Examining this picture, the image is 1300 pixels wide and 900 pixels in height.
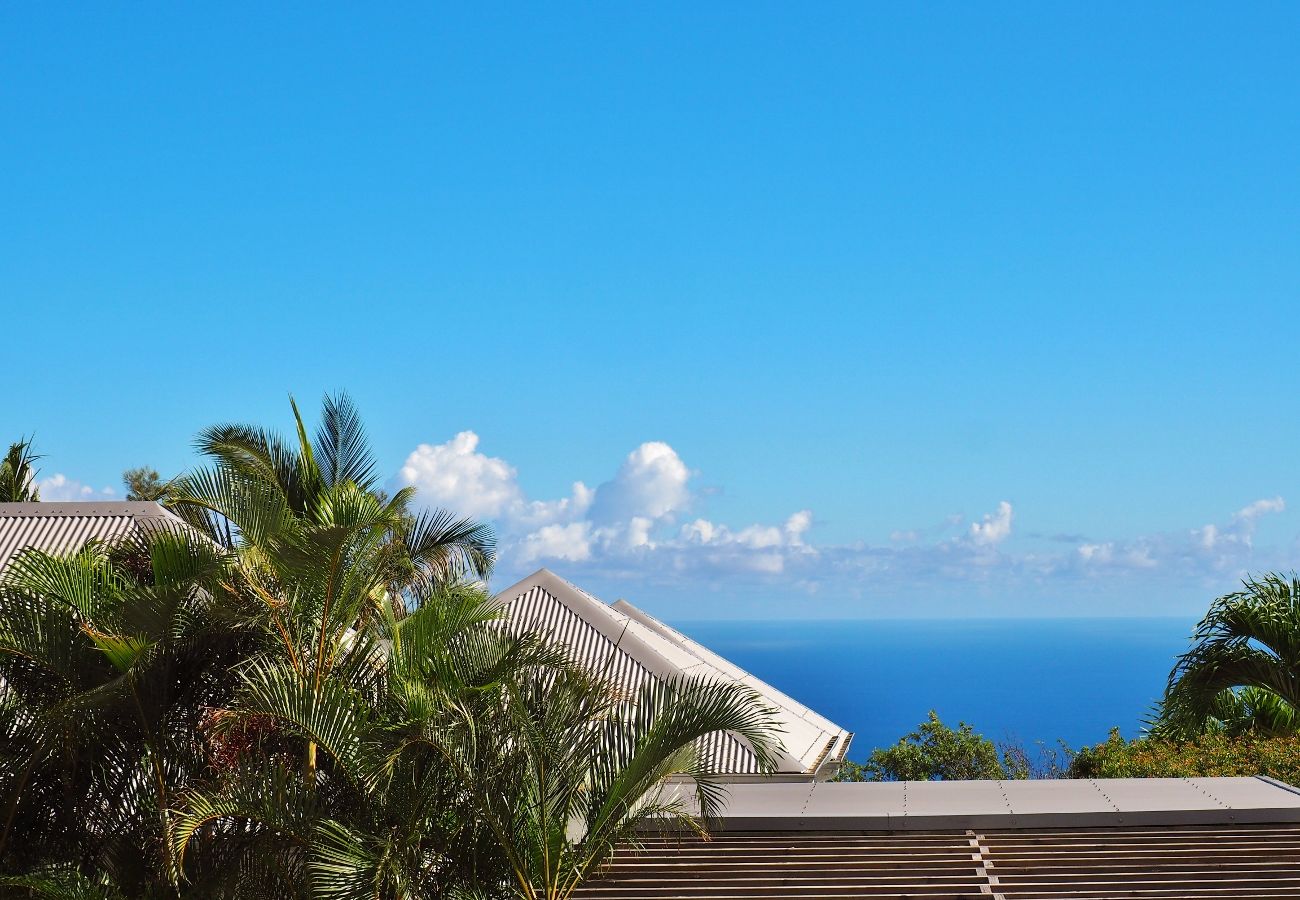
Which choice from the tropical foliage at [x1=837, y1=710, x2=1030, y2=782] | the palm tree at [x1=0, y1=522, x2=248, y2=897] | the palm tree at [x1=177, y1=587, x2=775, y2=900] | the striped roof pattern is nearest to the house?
the striped roof pattern

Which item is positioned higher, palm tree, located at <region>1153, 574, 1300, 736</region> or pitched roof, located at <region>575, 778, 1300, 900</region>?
palm tree, located at <region>1153, 574, 1300, 736</region>

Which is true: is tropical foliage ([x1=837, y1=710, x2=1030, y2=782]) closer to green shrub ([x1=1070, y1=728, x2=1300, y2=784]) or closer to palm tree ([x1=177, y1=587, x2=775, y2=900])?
green shrub ([x1=1070, y1=728, x2=1300, y2=784])

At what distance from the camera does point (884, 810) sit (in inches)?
432

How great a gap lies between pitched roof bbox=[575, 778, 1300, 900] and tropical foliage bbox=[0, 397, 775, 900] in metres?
1.64

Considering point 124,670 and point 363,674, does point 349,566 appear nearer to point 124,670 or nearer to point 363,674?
point 363,674

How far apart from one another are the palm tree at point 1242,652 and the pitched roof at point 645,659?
4596mm

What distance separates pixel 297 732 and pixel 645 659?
10.6 meters

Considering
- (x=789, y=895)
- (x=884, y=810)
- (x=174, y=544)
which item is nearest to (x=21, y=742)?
(x=174, y=544)

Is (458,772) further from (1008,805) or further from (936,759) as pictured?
(936,759)

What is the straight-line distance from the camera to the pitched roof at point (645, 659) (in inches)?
642

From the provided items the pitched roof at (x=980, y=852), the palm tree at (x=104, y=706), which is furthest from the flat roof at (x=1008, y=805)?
the palm tree at (x=104, y=706)

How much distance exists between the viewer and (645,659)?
18281 millimetres

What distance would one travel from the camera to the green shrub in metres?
15.9

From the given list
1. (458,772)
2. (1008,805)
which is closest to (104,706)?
(458,772)
